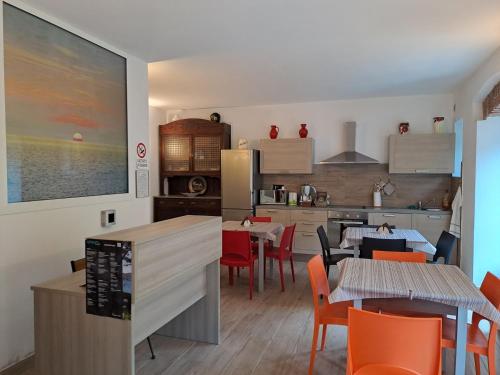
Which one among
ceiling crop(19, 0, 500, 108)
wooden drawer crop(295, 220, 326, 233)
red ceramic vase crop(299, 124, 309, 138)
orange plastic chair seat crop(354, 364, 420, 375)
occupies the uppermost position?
ceiling crop(19, 0, 500, 108)

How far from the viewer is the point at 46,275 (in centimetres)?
288

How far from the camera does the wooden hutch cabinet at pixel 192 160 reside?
6.50 meters

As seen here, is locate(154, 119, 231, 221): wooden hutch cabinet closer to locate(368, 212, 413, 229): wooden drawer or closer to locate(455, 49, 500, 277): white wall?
locate(368, 212, 413, 229): wooden drawer

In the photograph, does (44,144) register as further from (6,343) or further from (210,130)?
(210,130)

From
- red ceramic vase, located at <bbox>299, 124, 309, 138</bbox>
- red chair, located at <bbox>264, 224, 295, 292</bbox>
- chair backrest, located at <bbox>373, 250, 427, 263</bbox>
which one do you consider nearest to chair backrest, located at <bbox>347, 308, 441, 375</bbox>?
chair backrest, located at <bbox>373, 250, 427, 263</bbox>

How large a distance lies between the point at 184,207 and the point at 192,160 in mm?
879

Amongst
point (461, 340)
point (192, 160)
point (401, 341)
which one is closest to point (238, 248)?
point (461, 340)

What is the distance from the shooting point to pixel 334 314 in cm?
251

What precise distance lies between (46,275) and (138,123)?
1813 millimetres

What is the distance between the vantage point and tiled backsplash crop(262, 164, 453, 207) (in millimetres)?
5840

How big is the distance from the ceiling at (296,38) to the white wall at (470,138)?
0.54ft

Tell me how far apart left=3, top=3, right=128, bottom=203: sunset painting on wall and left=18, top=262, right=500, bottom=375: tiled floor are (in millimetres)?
1466

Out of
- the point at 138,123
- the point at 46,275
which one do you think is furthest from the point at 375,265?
the point at 138,123

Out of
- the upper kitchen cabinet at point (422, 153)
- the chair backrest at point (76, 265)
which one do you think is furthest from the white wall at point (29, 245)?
the upper kitchen cabinet at point (422, 153)
